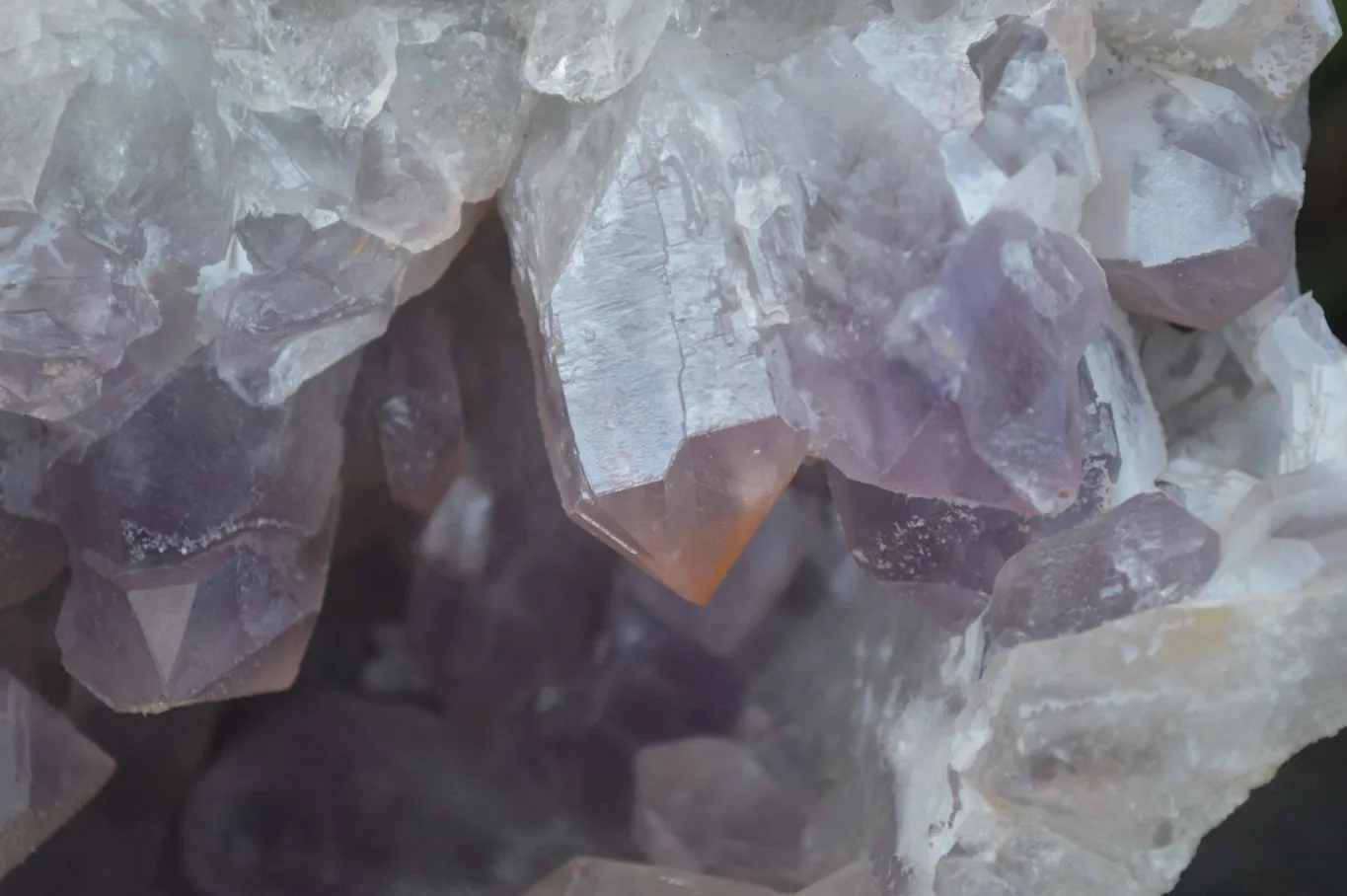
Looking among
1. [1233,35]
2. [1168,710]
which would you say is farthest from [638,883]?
[1233,35]

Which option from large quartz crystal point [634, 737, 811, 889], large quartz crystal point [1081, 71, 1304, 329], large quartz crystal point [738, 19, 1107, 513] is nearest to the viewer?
large quartz crystal point [738, 19, 1107, 513]

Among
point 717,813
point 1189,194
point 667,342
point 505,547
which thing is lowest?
point 717,813

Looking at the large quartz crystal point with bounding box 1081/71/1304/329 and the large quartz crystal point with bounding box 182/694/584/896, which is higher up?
Answer: the large quartz crystal point with bounding box 1081/71/1304/329

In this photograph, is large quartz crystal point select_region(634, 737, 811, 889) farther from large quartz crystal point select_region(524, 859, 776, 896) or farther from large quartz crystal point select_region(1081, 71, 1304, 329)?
large quartz crystal point select_region(1081, 71, 1304, 329)

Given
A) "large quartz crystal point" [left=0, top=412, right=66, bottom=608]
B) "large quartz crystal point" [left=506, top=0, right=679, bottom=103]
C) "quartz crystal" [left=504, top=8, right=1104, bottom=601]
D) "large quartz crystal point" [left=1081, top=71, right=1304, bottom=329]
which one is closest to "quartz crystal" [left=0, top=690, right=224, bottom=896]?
"large quartz crystal point" [left=0, top=412, right=66, bottom=608]

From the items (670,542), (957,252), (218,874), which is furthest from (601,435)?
(218,874)

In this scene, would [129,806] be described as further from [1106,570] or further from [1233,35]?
[1233,35]
